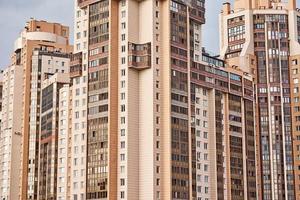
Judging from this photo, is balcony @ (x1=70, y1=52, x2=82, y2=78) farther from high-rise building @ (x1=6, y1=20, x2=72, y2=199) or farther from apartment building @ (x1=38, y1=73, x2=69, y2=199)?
high-rise building @ (x1=6, y1=20, x2=72, y2=199)

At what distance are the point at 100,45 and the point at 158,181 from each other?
28.0m

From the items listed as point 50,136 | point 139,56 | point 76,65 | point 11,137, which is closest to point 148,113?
point 139,56

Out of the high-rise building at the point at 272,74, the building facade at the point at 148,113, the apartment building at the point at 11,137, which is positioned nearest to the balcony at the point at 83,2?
the building facade at the point at 148,113

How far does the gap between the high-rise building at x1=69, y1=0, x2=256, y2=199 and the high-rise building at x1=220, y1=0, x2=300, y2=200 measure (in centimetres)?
3054

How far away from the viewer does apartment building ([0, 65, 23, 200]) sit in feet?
540

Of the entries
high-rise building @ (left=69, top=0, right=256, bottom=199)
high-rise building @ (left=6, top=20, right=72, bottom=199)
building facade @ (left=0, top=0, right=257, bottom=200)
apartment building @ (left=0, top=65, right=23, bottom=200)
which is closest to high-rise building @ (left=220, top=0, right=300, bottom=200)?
building facade @ (left=0, top=0, right=257, bottom=200)

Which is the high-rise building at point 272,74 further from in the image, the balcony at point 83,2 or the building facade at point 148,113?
the balcony at point 83,2

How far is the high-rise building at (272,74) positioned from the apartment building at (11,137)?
2170 inches

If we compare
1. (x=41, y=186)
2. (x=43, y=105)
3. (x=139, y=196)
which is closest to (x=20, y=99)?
(x=43, y=105)

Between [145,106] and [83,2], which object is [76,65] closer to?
[83,2]

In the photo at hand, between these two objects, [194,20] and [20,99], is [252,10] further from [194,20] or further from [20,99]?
[20,99]

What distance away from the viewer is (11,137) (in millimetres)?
167625

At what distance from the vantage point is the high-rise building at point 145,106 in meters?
117

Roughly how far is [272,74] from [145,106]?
57.8m
